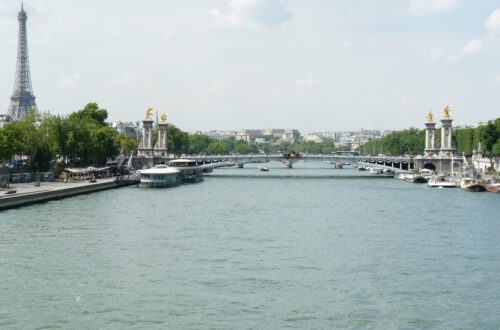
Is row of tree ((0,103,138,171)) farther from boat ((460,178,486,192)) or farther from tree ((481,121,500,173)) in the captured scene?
tree ((481,121,500,173))

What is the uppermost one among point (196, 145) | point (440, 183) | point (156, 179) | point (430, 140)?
point (430, 140)

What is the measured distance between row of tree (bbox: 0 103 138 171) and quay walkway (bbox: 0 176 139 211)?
8.82 feet

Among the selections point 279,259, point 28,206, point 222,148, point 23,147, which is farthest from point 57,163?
point 222,148

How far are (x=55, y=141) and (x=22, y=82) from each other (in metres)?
52.8

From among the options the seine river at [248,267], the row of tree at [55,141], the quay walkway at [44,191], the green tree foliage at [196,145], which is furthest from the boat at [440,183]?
the green tree foliage at [196,145]

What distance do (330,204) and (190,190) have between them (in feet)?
49.2

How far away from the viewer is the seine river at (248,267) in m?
19.8

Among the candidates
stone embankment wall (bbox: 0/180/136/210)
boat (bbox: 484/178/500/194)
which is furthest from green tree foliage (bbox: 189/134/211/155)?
boat (bbox: 484/178/500/194)

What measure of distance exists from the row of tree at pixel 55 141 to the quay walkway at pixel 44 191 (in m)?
2.69

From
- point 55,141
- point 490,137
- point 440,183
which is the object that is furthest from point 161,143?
point 440,183

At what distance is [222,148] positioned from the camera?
532ft

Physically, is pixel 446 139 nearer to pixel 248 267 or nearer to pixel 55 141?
pixel 55 141

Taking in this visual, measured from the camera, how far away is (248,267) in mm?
25219

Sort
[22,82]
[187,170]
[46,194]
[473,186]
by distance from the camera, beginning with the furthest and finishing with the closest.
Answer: [22,82]
[187,170]
[473,186]
[46,194]
